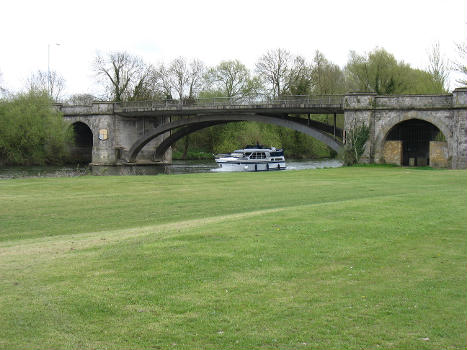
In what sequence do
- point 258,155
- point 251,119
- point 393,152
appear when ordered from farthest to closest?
point 258,155
point 251,119
point 393,152

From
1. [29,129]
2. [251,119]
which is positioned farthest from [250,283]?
[29,129]

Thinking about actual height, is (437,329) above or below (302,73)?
below

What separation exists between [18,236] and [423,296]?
9693 mm

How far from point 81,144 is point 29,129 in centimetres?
1438

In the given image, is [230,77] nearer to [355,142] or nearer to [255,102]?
[255,102]

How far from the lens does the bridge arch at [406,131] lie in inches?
1580

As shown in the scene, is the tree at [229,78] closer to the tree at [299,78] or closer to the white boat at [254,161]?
the tree at [299,78]

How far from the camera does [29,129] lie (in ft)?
167

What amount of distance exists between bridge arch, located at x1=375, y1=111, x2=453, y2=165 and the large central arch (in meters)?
3.49

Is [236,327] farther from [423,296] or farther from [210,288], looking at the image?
[423,296]

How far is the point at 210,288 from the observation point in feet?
22.7

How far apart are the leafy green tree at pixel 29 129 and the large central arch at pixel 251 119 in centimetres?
794

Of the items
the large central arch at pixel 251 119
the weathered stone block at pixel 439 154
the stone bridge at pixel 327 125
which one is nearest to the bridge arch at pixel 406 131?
the stone bridge at pixel 327 125

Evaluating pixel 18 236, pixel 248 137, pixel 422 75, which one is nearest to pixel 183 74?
pixel 248 137
